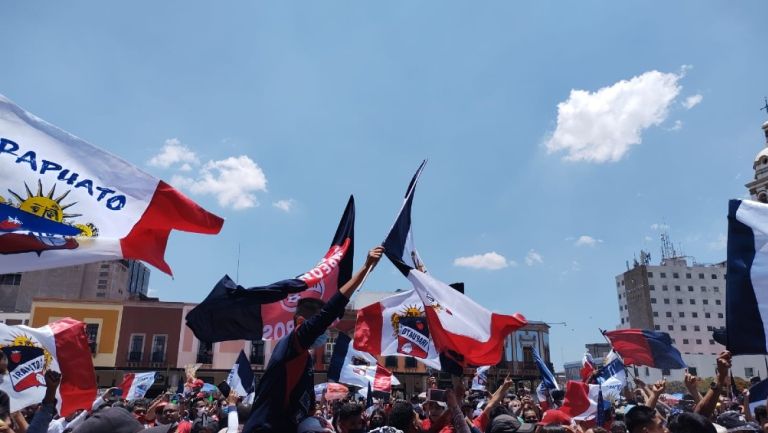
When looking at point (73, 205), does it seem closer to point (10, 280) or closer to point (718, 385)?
point (718, 385)

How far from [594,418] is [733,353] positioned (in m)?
4.09

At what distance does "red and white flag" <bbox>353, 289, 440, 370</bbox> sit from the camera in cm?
1029

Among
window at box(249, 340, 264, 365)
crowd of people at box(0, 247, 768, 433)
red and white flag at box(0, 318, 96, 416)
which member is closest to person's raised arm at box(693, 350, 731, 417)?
crowd of people at box(0, 247, 768, 433)

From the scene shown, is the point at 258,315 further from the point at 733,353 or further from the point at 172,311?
the point at 172,311

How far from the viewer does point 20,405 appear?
697 centimetres

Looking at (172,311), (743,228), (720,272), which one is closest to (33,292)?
(172,311)

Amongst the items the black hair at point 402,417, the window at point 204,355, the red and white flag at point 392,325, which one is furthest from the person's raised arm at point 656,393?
the window at point 204,355

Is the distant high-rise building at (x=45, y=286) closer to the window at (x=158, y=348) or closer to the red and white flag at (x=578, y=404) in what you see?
the window at (x=158, y=348)

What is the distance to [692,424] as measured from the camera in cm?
396

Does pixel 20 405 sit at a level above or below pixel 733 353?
below

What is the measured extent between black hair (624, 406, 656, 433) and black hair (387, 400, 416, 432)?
5.74 ft

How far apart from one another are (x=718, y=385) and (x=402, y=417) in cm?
259

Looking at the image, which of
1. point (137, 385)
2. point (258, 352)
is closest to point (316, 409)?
point (137, 385)

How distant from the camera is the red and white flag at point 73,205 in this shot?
14.9 feet
